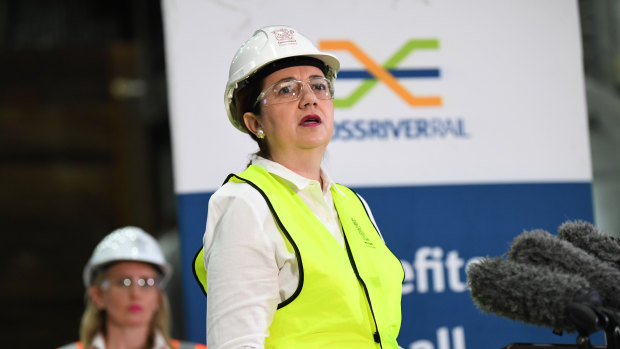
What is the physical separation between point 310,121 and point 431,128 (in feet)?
4.64

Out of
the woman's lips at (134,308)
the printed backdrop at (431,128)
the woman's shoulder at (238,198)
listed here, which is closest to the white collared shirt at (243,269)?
the woman's shoulder at (238,198)

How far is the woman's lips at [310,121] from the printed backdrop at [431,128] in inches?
46.8

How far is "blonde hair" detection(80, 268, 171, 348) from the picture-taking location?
3.74 m

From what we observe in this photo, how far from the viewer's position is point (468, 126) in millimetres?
3453

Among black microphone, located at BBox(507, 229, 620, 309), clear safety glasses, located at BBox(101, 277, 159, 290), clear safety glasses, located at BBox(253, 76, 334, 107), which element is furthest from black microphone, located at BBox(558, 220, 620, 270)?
clear safety glasses, located at BBox(101, 277, 159, 290)

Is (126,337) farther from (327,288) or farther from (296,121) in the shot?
(327,288)

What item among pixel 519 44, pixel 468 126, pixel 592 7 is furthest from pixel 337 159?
pixel 592 7

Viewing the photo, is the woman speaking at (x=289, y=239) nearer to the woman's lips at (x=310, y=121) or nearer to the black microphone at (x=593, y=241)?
the woman's lips at (x=310, y=121)

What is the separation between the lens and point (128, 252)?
3.82 m

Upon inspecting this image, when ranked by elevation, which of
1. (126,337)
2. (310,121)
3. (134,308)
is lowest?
(126,337)

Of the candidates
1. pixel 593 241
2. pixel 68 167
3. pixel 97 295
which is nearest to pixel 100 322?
pixel 97 295

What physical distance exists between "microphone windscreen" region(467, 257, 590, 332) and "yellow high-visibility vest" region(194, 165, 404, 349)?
0.46 m

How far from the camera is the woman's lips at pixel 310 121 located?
2.06m

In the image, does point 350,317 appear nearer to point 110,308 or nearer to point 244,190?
point 244,190
